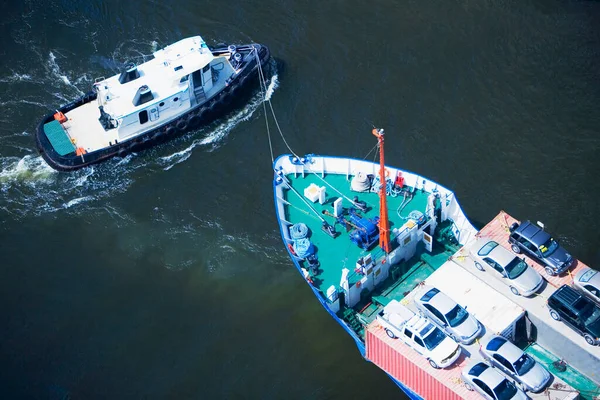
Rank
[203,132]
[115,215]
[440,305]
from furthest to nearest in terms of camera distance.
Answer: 1. [203,132]
2. [115,215]
3. [440,305]

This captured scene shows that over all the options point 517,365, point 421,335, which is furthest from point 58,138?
point 517,365

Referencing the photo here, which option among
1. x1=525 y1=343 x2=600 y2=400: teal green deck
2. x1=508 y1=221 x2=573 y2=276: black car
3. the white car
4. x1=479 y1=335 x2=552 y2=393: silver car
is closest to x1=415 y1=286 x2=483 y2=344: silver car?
the white car

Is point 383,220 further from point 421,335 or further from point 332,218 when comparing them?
point 421,335

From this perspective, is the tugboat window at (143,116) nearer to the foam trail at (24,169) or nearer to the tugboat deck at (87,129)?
the tugboat deck at (87,129)

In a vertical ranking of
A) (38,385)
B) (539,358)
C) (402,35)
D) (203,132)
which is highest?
(402,35)

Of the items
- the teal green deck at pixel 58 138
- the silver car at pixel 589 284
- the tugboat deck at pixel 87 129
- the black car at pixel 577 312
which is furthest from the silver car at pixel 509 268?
the teal green deck at pixel 58 138

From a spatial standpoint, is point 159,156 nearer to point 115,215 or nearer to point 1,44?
point 115,215

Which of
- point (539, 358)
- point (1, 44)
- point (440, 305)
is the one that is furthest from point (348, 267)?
point (1, 44)

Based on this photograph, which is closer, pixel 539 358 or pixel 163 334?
pixel 539 358
